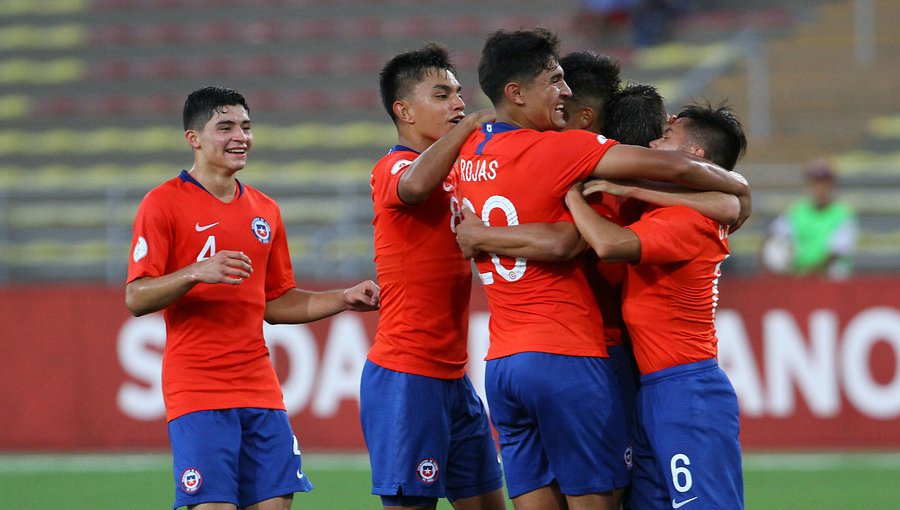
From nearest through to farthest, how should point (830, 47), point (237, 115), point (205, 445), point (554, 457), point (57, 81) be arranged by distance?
point (554, 457), point (205, 445), point (237, 115), point (830, 47), point (57, 81)

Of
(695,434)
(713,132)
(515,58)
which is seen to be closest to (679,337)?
(695,434)

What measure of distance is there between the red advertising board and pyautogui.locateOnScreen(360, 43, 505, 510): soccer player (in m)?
5.55

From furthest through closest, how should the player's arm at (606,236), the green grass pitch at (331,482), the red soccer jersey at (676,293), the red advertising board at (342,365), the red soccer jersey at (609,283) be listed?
the red advertising board at (342,365) < the green grass pitch at (331,482) < the red soccer jersey at (609,283) < the red soccer jersey at (676,293) < the player's arm at (606,236)

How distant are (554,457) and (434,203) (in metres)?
1.26

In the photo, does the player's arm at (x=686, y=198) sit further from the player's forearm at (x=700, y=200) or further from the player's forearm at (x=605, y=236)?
the player's forearm at (x=605, y=236)

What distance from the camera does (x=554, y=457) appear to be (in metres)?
5.15

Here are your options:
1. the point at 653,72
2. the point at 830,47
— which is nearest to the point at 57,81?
the point at 653,72

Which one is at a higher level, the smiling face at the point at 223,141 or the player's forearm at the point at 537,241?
the smiling face at the point at 223,141

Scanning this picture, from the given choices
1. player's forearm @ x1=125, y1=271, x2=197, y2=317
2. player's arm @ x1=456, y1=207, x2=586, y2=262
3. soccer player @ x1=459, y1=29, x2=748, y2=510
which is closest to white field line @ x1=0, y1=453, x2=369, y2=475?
player's forearm @ x1=125, y1=271, x2=197, y2=317

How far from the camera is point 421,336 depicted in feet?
18.6

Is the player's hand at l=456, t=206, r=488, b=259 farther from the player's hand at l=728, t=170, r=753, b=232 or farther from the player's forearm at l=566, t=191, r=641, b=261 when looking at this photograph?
the player's hand at l=728, t=170, r=753, b=232

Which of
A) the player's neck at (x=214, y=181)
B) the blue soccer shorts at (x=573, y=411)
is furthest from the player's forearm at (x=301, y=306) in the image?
the blue soccer shorts at (x=573, y=411)

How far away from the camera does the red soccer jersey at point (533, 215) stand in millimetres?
5090

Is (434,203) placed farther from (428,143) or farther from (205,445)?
(205,445)
